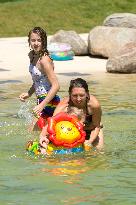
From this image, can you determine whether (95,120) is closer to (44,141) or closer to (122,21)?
(44,141)

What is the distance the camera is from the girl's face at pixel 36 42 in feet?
30.1

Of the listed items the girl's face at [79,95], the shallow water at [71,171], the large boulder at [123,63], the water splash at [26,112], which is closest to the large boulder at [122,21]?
the large boulder at [123,63]

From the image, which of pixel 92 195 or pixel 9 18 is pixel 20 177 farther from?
pixel 9 18

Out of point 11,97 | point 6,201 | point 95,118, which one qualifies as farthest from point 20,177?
point 11,97

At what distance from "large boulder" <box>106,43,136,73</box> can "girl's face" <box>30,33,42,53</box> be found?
31.5ft

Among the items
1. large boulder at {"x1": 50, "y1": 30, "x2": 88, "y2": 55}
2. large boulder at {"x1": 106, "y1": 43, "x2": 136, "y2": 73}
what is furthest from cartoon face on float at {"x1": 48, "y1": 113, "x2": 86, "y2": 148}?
large boulder at {"x1": 50, "y1": 30, "x2": 88, "y2": 55}

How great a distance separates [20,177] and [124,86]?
8.79m

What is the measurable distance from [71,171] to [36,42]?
2.12 metres

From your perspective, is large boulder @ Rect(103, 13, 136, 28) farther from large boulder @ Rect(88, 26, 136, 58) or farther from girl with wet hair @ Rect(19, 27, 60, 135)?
girl with wet hair @ Rect(19, 27, 60, 135)

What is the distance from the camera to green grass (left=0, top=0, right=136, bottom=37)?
30.8 metres

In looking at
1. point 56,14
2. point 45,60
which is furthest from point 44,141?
point 56,14

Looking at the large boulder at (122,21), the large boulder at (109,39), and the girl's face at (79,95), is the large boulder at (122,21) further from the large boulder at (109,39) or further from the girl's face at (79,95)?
the girl's face at (79,95)

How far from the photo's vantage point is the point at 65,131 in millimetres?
8461

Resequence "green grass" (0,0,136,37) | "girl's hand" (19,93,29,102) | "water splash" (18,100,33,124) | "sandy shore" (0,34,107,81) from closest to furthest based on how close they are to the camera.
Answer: "girl's hand" (19,93,29,102), "water splash" (18,100,33,124), "sandy shore" (0,34,107,81), "green grass" (0,0,136,37)
